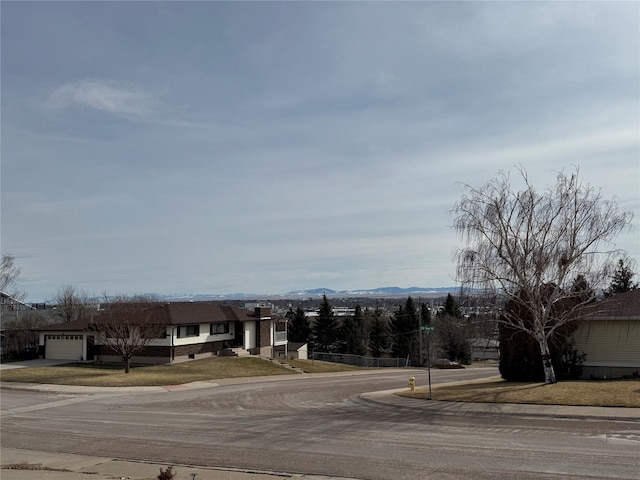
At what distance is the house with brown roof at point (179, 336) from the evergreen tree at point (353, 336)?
36.6 m

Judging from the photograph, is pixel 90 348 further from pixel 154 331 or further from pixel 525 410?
pixel 525 410

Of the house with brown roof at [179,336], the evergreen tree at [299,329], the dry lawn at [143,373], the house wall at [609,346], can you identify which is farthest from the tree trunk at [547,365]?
the evergreen tree at [299,329]

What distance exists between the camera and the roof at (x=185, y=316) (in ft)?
160

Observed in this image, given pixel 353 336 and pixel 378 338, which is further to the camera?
pixel 378 338

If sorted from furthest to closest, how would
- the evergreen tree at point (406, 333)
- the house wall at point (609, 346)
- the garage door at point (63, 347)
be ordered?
the evergreen tree at point (406, 333) < the garage door at point (63, 347) < the house wall at point (609, 346)

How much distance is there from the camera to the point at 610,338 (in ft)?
92.5

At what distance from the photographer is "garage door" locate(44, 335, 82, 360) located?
50.8 meters

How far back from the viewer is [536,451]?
14.2 m

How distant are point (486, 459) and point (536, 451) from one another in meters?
1.60

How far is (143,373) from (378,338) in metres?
61.5

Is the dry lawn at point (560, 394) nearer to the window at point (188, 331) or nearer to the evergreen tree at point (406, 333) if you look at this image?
the window at point (188, 331)

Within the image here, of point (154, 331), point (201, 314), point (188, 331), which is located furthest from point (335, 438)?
point (201, 314)

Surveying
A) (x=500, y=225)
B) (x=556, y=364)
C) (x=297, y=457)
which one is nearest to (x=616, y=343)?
(x=556, y=364)

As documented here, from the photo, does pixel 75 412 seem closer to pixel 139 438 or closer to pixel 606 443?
pixel 139 438
